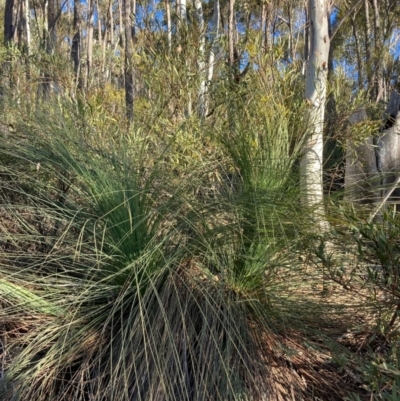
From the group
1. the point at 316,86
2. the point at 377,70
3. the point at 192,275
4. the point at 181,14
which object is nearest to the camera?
the point at 192,275

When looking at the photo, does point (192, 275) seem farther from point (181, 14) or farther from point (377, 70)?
point (377, 70)

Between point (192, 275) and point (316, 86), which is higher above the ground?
Result: point (316, 86)

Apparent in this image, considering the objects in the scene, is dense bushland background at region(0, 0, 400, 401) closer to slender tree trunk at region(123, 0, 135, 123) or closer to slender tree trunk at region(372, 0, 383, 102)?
slender tree trunk at region(123, 0, 135, 123)

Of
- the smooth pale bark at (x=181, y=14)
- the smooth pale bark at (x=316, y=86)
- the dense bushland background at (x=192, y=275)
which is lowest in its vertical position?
the dense bushland background at (x=192, y=275)

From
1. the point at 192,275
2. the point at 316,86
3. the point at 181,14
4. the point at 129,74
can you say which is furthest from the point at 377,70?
the point at 192,275

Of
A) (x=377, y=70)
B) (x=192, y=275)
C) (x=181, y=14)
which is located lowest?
(x=192, y=275)

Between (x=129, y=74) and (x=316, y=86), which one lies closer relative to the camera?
(x=316, y=86)

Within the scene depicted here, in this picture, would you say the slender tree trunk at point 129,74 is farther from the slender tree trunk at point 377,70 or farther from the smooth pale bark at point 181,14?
the slender tree trunk at point 377,70

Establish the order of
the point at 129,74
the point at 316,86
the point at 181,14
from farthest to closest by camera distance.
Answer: the point at 129,74 < the point at 181,14 < the point at 316,86

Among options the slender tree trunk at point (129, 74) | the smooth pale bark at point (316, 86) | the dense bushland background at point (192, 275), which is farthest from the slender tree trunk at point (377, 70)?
the dense bushland background at point (192, 275)

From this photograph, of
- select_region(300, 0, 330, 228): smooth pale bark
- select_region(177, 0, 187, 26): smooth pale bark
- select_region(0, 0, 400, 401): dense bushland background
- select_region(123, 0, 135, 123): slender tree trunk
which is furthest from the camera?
select_region(123, 0, 135, 123): slender tree trunk

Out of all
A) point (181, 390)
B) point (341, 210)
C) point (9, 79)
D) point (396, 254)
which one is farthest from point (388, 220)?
point (9, 79)

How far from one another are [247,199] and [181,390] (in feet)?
2.73

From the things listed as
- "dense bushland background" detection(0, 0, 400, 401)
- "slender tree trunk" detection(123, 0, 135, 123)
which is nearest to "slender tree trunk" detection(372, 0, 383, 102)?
"slender tree trunk" detection(123, 0, 135, 123)
